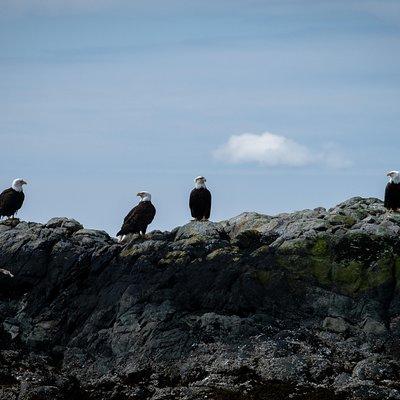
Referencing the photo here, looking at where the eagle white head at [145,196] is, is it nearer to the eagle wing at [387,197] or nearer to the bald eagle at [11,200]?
the bald eagle at [11,200]

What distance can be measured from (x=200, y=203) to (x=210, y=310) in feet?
27.4

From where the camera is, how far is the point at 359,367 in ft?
119

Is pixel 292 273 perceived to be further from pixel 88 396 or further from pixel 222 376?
pixel 88 396

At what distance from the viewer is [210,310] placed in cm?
3969

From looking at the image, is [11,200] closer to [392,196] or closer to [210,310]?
[210,310]

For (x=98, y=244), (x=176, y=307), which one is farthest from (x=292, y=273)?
(x=98, y=244)

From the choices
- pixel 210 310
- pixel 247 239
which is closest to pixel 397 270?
pixel 247 239

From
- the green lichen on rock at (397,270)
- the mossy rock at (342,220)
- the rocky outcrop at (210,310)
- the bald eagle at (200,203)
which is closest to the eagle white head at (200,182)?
the bald eagle at (200,203)

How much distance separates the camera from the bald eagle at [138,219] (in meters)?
44.2

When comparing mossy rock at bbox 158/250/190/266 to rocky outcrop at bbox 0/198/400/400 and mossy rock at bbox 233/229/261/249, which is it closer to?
rocky outcrop at bbox 0/198/400/400

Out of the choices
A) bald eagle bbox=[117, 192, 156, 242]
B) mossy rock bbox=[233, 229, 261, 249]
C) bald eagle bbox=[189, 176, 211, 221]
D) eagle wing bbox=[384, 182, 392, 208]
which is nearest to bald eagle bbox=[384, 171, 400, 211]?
eagle wing bbox=[384, 182, 392, 208]

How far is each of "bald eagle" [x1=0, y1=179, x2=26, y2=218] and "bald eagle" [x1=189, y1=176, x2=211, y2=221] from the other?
24.3ft

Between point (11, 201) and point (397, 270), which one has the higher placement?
point (11, 201)

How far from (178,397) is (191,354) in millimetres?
2151
